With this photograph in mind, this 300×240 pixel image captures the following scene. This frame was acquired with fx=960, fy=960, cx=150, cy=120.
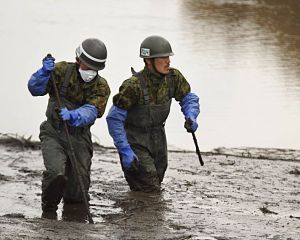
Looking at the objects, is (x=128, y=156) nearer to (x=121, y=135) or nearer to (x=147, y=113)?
(x=121, y=135)

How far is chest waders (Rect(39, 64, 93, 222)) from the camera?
859cm

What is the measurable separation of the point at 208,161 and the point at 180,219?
11.0 ft

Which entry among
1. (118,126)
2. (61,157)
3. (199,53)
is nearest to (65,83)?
(61,157)

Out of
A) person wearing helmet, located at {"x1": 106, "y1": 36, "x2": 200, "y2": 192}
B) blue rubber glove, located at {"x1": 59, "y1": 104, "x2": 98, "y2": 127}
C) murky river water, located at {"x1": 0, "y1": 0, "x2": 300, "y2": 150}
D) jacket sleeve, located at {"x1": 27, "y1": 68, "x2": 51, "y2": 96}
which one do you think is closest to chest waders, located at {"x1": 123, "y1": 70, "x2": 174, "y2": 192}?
person wearing helmet, located at {"x1": 106, "y1": 36, "x2": 200, "y2": 192}

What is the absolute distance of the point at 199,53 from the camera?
2052 cm

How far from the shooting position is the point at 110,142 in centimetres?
1325

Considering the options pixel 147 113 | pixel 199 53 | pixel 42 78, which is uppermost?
pixel 199 53

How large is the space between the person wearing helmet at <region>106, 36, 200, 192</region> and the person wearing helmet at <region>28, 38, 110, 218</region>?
50cm

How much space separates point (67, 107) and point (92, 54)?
1.78 ft

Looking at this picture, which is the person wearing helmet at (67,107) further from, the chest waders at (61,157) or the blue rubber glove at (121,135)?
the blue rubber glove at (121,135)

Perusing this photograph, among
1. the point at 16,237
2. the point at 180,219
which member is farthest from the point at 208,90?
the point at 16,237

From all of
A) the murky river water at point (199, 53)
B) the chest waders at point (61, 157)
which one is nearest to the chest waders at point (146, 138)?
the chest waders at point (61, 157)

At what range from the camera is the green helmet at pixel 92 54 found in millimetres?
8688

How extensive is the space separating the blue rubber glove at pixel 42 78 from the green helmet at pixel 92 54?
0.31 metres
